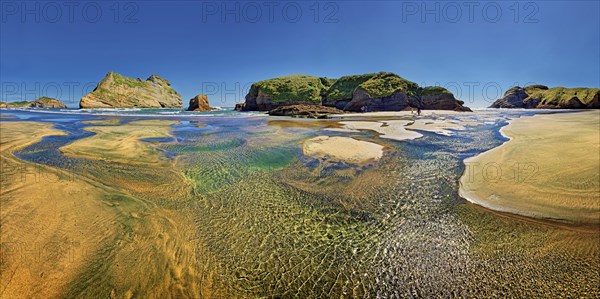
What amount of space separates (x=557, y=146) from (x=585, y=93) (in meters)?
89.9

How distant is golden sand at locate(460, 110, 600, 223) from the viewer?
5.29 m

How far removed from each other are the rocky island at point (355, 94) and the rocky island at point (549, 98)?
1124 inches

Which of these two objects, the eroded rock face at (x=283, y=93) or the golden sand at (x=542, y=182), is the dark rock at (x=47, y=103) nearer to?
the eroded rock face at (x=283, y=93)

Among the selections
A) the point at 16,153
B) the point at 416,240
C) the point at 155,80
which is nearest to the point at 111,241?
the point at 416,240

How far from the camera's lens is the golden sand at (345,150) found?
409 inches

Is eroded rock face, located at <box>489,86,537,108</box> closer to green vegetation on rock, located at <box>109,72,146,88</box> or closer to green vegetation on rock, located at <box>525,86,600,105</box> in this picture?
green vegetation on rock, located at <box>525,86,600,105</box>

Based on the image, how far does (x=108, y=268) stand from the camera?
377 centimetres

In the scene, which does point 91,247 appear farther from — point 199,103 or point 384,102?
point 199,103

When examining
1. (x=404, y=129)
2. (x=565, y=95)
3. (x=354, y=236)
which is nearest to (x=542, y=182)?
(x=354, y=236)

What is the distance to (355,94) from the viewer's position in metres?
65.5

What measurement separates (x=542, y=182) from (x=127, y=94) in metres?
139

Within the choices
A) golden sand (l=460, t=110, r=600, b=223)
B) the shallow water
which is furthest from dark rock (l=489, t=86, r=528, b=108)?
the shallow water

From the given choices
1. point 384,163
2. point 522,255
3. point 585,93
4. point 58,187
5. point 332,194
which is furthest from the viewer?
point 585,93

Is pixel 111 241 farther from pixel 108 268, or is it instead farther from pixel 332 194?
pixel 332 194
